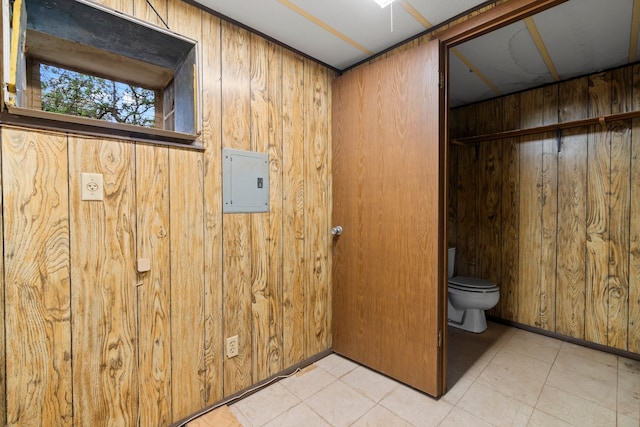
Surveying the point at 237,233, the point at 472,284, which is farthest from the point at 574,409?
the point at 237,233

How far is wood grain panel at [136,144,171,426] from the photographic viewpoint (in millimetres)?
1338

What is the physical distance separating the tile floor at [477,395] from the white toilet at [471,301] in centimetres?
40

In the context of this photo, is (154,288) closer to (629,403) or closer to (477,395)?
(477,395)

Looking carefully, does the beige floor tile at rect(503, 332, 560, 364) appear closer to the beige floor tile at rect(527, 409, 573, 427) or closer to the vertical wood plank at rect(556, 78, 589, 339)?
the vertical wood plank at rect(556, 78, 589, 339)

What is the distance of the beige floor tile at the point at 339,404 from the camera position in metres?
1.54

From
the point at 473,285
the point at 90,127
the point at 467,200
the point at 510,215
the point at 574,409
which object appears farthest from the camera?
the point at 467,200

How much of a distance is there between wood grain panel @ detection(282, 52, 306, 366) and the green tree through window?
0.81 meters

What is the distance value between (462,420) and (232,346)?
1304 millimetres

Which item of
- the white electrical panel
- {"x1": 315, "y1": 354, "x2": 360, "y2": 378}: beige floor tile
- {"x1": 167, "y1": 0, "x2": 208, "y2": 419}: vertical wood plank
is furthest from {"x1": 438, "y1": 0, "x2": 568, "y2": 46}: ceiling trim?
{"x1": 315, "y1": 354, "x2": 360, "y2": 378}: beige floor tile

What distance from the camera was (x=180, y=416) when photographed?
1455 millimetres

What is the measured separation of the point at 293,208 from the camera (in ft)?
6.40

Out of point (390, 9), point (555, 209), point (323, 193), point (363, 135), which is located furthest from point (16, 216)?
point (555, 209)

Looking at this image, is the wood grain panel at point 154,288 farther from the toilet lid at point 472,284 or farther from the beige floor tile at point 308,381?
the toilet lid at point 472,284

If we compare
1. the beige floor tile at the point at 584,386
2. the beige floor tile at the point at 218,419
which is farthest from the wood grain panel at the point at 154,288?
the beige floor tile at the point at 584,386
